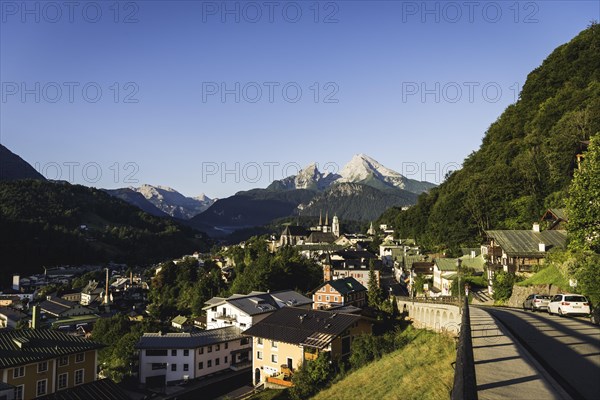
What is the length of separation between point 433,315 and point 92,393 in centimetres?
2855

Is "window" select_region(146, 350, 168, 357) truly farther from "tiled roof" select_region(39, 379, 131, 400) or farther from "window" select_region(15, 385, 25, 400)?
"tiled roof" select_region(39, 379, 131, 400)

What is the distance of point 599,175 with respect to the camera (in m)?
18.7

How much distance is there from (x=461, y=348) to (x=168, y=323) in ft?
238

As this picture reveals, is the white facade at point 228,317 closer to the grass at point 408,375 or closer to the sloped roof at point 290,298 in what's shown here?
the sloped roof at point 290,298

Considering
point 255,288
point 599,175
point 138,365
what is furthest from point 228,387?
point 599,175

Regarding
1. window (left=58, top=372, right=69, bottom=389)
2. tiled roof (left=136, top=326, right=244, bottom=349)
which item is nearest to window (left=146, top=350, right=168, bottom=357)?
tiled roof (left=136, top=326, right=244, bottom=349)

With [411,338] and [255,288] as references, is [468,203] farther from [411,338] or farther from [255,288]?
[255,288]

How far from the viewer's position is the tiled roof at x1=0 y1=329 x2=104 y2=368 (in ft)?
103

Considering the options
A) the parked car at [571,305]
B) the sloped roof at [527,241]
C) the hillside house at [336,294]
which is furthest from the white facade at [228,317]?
the parked car at [571,305]

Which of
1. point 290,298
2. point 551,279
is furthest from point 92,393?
point 290,298

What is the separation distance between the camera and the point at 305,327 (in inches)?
1682

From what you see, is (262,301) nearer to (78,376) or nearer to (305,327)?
(305,327)

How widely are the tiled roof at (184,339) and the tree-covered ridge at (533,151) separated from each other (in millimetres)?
34783

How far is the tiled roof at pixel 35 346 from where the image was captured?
31.4 metres
